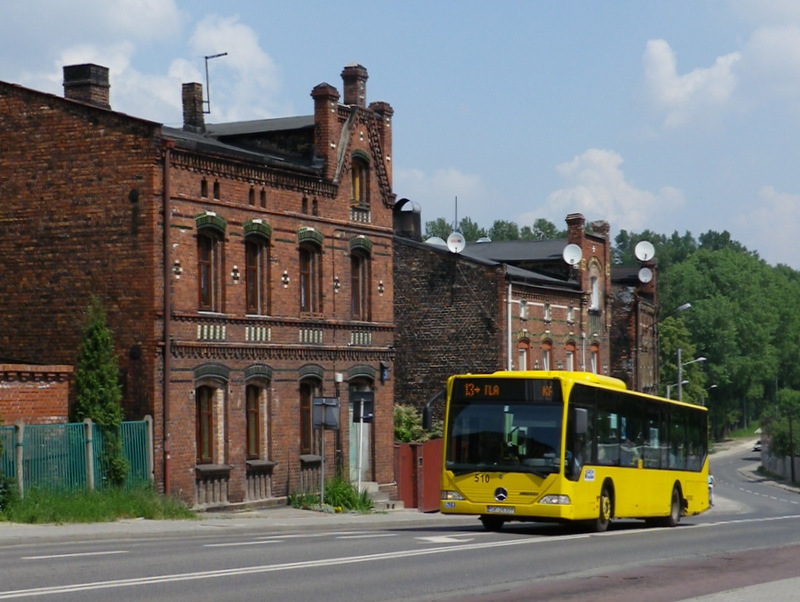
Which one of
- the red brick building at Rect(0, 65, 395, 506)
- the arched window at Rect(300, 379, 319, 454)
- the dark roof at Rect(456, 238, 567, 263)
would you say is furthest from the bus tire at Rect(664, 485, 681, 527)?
the dark roof at Rect(456, 238, 567, 263)

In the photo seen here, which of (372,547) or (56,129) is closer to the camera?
(372,547)

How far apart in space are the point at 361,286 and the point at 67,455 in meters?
12.4

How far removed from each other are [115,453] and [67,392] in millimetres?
1629

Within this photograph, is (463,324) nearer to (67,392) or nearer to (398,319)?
(398,319)

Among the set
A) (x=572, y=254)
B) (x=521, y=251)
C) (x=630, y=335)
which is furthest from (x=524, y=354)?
(x=630, y=335)

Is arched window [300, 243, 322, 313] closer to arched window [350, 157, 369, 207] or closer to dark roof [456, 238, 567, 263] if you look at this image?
arched window [350, 157, 369, 207]

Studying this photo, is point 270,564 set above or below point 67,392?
below

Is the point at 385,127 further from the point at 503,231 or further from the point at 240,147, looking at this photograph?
the point at 503,231

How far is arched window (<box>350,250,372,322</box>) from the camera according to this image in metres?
38.0

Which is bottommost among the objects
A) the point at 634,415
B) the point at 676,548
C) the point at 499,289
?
the point at 676,548

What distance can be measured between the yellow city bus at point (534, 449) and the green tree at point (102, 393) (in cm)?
786

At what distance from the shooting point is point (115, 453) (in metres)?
28.9

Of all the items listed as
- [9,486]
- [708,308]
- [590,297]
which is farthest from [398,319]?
[708,308]

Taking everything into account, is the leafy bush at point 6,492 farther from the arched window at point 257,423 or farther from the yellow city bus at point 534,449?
the arched window at point 257,423
